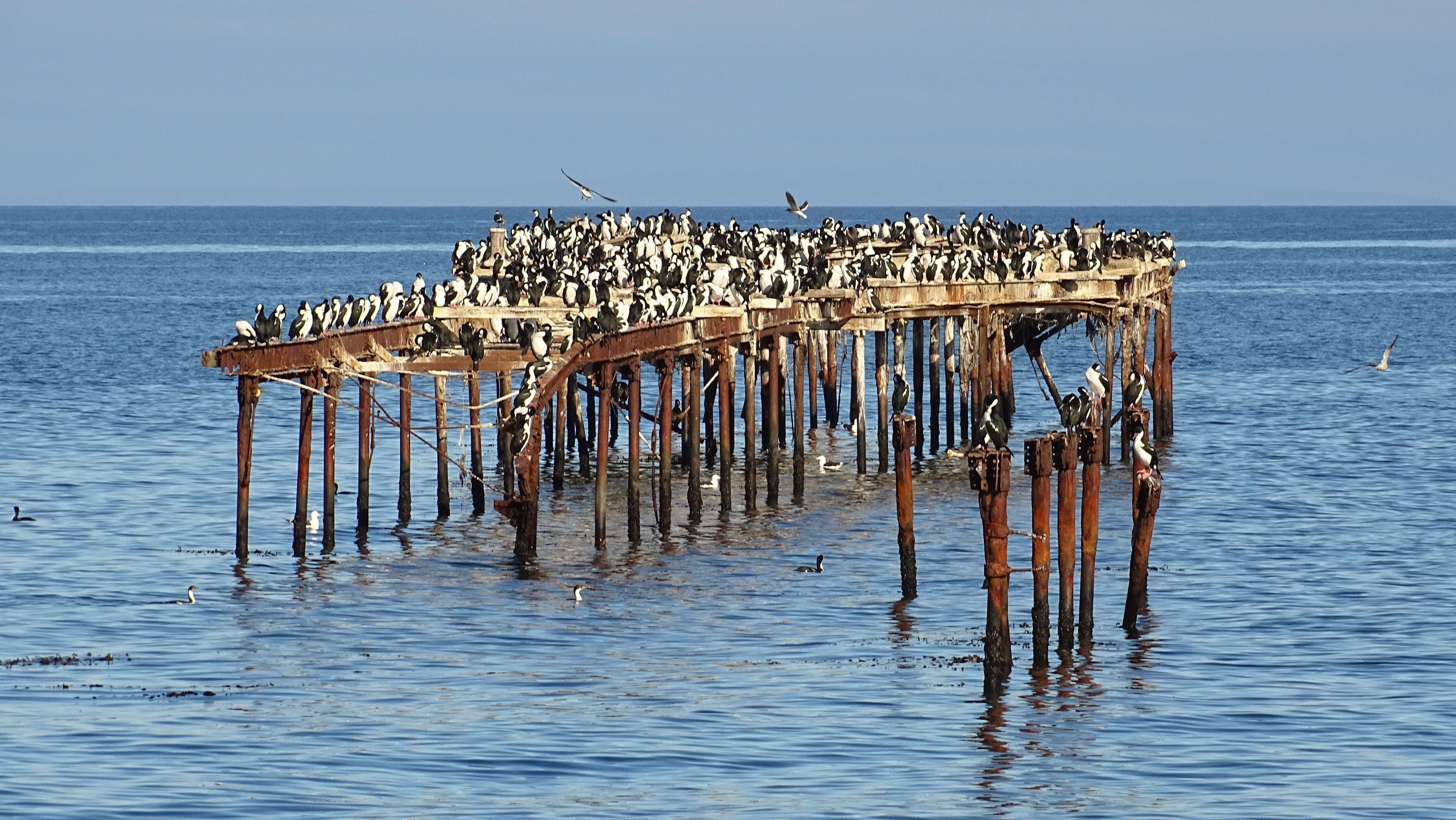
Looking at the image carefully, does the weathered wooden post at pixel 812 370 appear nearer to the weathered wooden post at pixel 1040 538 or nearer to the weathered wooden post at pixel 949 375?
the weathered wooden post at pixel 949 375

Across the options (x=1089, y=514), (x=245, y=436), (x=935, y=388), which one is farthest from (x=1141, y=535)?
(x=935, y=388)

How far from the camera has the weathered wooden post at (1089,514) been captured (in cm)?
2383

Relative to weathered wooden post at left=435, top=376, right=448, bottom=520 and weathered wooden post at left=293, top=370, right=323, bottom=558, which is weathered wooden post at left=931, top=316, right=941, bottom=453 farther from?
weathered wooden post at left=293, top=370, right=323, bottom=558

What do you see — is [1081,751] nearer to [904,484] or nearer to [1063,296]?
[904,484]

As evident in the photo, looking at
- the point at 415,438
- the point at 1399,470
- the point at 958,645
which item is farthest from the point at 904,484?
the point at 415,438

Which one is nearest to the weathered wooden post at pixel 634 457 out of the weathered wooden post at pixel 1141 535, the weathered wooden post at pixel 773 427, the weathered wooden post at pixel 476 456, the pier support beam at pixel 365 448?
the weathered wooden post at pixel 476 456

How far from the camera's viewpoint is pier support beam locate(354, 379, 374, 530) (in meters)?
32.9

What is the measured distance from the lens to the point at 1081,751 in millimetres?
22266

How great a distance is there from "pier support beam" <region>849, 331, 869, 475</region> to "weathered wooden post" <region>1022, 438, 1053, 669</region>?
17083 mm

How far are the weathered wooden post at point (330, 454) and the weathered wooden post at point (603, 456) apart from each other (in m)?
3.72

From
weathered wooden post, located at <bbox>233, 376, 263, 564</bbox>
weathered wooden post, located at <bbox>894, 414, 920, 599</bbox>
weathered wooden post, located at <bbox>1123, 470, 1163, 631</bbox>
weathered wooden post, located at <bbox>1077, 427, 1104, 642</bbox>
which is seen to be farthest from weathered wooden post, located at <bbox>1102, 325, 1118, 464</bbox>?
weathered wooden post, located at <bbox>233, 376, 263, 564</bbox>

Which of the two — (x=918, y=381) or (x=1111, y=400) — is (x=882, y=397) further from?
(x=1111, y=400)

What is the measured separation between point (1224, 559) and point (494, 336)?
12.0 m

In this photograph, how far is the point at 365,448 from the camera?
33.5 meters
